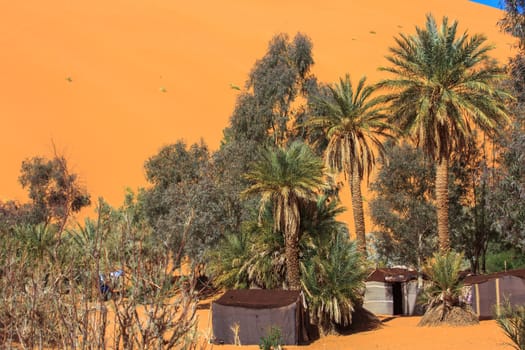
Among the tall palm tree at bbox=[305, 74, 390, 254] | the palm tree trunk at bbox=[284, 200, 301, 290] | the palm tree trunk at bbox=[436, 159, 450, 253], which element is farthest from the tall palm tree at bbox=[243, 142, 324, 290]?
the palm tree trunk at bbox=[436, 159, 450, 253]

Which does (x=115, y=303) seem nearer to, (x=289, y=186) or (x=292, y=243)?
(x=289, y=186)

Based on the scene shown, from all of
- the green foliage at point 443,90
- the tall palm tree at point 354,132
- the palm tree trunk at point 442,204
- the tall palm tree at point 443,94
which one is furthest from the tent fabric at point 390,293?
the green foliage at point 443,90

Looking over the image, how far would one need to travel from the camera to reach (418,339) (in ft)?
63.4

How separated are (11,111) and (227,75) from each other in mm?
20544

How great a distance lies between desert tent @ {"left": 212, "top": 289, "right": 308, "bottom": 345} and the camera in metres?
19.8

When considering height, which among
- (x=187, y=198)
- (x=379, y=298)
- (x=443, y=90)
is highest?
(x=443, y=90)

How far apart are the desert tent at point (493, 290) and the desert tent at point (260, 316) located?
610 centimetres

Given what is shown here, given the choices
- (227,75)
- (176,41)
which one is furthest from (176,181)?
(176,41)

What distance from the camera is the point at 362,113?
87.6 ft

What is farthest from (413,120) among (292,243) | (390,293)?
(390,293)

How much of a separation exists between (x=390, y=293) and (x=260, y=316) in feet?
29.4

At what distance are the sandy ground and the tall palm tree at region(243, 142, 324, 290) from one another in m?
2.55

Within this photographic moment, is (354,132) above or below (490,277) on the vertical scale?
above

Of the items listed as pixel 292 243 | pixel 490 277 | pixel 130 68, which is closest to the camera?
pixel 292 243
